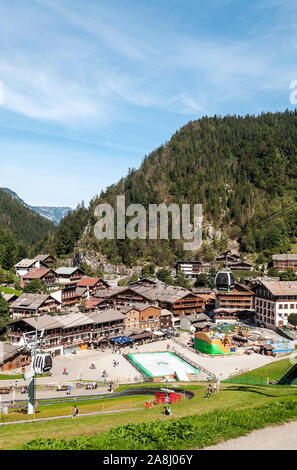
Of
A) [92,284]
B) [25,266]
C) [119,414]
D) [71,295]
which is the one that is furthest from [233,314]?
[25,266]

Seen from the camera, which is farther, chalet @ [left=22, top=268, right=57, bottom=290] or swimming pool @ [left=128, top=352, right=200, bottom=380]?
chalet @ [left=22, top=268, right=57, bottom=290]

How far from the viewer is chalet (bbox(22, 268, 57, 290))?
9150 centimetres

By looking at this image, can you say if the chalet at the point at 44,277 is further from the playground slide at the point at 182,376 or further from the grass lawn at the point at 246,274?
the playground slide at the point at 182,376

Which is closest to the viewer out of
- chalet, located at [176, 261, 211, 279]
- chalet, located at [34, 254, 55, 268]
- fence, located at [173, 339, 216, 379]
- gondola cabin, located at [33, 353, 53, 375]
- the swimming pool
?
gondola cabin, located at [33, 353, 53, 375]

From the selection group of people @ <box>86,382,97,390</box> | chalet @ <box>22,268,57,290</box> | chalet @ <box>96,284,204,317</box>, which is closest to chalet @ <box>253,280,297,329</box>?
chalet @ <box>96,284,204,317</box>

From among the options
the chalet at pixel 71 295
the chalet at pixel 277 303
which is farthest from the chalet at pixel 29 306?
the chalet at pixel 277 303

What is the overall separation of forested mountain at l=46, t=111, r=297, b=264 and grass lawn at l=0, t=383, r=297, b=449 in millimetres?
97459

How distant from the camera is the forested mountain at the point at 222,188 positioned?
132250 millimetres

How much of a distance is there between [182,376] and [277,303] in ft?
102

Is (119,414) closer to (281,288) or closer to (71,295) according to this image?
(281,288)

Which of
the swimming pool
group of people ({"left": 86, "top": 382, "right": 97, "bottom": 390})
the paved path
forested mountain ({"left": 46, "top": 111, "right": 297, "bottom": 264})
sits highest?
forested mountain ({"left": 46, "top": 111, "right": 297, "bottom": 264})

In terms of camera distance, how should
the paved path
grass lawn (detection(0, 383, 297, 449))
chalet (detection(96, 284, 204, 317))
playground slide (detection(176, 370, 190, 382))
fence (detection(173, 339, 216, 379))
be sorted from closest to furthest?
the paved path
grass lawn (detection(0, 383, 297, 449))
playground slide (detection(176, 370, 190, 382))
fence (detection(173, 339, 216, 379))
chalet (detection(96, 284, 204, 317))

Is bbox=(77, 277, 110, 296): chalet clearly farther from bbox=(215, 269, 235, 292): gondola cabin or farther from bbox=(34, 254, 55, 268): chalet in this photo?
bbox=(215, 269, 235, 292): gondola cabin

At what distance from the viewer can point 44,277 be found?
92938 mm
